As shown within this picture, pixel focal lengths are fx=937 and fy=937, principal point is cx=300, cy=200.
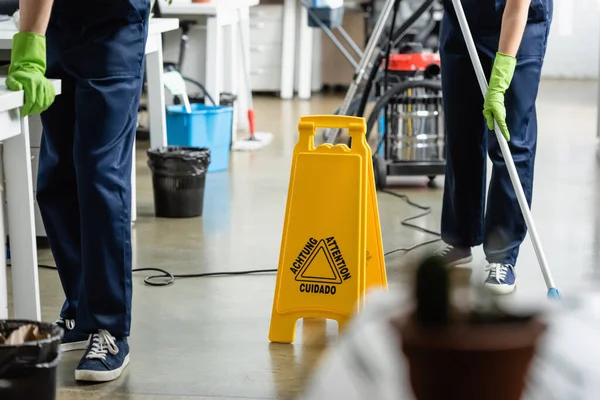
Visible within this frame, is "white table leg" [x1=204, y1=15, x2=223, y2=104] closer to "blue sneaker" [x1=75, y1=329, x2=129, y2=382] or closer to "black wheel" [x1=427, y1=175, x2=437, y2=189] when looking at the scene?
"black wheel" [x1=427, y1=175, x2=437, y2=189]

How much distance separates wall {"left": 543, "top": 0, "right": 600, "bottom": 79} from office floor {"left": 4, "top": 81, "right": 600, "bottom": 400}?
12.3 ft

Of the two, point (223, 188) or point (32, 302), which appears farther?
point (223, 188)

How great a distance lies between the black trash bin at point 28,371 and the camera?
1.44 metres

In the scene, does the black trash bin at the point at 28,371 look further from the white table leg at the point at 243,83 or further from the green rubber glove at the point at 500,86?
the white table leg at the point at 243,83

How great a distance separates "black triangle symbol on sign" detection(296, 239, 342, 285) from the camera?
2.29 meters

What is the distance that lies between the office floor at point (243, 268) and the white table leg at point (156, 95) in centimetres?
31

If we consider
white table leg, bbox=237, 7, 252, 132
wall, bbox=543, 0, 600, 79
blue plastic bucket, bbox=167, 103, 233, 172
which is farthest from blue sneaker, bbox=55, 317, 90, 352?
wall, bbox=543, 0, 600, 79

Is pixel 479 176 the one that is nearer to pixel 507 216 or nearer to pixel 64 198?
pixel 507 216

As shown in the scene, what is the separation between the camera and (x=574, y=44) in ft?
30.2

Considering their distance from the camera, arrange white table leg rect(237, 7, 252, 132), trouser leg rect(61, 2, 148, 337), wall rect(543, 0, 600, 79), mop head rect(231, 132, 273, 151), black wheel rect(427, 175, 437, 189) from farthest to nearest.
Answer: wall rect(543, 0, 600, 79) < white table leg rect(237, 7, 252, 132) < mop head rect(231, 132, 273, 151) < black wheel rect(427, 175, 437, 189) < trouser leg rect(61, 2, 148, 337)

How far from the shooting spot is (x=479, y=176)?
116 inches

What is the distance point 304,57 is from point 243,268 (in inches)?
192

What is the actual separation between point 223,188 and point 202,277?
4.65 feet

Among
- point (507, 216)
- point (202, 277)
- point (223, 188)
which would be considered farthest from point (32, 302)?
point (223, 188)
